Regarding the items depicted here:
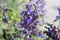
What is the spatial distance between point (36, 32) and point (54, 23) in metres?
0.16

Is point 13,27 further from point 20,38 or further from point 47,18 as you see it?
point 47,18

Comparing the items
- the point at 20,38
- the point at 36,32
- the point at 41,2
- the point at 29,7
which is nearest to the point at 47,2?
the point at 41,2

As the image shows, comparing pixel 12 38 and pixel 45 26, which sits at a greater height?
pixel 45 26

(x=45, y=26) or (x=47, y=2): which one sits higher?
(x=47, y=2)

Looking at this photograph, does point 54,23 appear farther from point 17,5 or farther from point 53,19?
point 17,5

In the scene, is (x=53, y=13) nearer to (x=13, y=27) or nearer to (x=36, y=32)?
(x=36, y=32)

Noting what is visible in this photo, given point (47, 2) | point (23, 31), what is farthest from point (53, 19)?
point (23, 31)

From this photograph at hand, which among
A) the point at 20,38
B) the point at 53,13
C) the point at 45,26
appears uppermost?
the point at 53,13

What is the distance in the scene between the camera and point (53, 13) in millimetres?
1591

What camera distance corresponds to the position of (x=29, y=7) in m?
1.54

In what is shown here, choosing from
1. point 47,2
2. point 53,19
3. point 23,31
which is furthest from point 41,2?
point 23,31

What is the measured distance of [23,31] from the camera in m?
1.58

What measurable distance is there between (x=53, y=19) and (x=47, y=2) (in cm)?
15

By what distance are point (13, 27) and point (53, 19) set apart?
1.09ft
